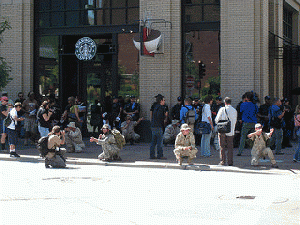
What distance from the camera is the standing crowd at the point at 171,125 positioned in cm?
1435

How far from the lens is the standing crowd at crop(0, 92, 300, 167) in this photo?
1435 cm

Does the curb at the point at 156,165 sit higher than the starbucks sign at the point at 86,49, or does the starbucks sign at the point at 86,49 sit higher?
the starbucks sign at the point at 86,49

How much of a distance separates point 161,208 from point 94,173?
4.86 m

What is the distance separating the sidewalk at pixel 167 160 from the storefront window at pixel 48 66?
4235 mm

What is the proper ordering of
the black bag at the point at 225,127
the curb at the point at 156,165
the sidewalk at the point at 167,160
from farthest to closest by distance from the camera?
the black bag at the point at 225,127 → the sidewalk at the point at 167,160 → the curb at the point at 156,165

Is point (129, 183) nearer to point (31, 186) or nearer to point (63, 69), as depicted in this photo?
point (31, 186)

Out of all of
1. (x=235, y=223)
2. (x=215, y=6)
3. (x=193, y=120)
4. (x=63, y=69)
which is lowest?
(x=235, y=223)

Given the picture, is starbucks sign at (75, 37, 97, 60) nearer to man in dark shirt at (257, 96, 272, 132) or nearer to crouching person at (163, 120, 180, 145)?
crouching person at (163, 120, 180, 145)

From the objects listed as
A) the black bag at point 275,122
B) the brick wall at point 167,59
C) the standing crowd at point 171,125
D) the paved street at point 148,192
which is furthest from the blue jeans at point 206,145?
the brick wall at point 167,59

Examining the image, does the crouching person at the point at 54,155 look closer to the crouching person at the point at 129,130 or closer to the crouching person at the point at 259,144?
the crouching person at the point at 259,144

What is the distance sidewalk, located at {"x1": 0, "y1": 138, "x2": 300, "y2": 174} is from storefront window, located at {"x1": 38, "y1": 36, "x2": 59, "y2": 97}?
423 cm

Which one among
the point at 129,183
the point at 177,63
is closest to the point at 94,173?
the point at 129,183

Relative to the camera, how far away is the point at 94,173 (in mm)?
13148

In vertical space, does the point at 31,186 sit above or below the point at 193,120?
below
